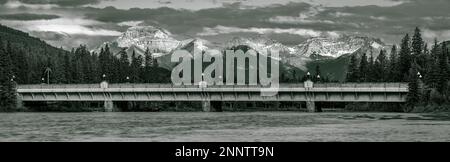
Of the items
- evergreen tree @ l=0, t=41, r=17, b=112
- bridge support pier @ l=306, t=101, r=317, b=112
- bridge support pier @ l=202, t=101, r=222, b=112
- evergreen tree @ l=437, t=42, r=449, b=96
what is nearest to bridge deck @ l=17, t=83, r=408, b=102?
bridge support pier @ l=306, t=101, r=317, b=112

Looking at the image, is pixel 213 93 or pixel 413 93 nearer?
pixel 413 93

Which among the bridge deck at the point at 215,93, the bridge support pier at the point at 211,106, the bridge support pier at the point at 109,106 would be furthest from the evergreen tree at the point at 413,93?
the bridge support pier at the point at 109,106

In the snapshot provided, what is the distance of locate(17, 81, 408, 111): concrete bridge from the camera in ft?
477

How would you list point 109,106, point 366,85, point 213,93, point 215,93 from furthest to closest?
point 109,106 < point 213,93 < point 215,93 < point 366,85

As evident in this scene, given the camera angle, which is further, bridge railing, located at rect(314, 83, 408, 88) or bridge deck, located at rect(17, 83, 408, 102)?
bridge deck, located at rect(17, 83, 408, 102)

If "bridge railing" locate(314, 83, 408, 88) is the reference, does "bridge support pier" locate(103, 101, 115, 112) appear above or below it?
below

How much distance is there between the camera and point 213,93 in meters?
163

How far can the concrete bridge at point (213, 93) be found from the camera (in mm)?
145525

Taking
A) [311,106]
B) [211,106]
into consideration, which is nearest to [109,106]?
[211,106]

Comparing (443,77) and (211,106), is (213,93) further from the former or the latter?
(443,77)

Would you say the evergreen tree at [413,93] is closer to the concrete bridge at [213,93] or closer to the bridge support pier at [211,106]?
the concrete bridge at [213,93]

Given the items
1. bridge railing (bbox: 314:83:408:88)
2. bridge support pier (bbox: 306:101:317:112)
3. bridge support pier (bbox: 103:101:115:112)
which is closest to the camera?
bridge railing (bbox: 314:83:408:88)

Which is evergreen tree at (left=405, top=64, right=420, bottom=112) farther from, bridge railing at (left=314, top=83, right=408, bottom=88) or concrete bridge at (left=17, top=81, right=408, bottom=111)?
bridge railing at (left=314, top=83, right=408, bottom=88)
